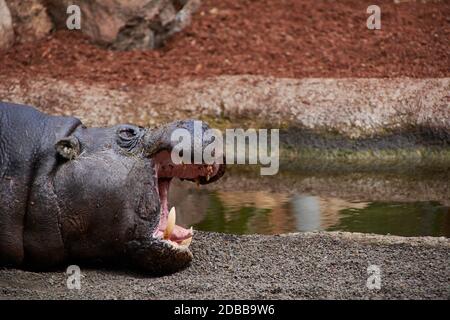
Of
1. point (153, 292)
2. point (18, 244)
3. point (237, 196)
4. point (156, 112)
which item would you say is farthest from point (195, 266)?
point (156, 112)

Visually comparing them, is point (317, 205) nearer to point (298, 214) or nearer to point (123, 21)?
point (298, 214)

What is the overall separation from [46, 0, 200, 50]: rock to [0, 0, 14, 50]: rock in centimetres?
62

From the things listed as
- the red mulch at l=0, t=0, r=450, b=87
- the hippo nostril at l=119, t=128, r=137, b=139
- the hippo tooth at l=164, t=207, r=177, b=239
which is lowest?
the hippo tooth at l=164, t=207, r=177, b=239

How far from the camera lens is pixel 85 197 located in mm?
5574

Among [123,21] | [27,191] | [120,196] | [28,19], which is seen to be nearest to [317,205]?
[120,196]

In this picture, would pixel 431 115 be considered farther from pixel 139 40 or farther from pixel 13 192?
pixel 13 192

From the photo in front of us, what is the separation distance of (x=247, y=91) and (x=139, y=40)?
229 centimetres

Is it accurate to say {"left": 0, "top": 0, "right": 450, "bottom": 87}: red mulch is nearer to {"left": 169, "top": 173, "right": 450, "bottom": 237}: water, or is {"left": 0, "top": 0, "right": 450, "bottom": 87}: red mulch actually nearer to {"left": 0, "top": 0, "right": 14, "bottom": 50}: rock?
{"left": 0, "top": 0, "right": 14, "bottom": 50}: rock

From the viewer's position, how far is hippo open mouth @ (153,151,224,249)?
5738mm

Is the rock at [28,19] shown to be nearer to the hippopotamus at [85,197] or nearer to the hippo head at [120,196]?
the hippopotamus at [85,197]

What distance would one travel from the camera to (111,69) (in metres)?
12.3

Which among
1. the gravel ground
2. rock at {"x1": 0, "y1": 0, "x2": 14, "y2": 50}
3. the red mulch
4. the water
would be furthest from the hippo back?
rock at {"x1": 0, "y1": 0, "x2": 14, "y2": 50}

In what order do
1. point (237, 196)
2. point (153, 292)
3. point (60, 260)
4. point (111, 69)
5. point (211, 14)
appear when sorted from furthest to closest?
1. point (211, 14)
2. point (111, 69)
3. point (237, 196)
4. point (60, 260)
5. point (153, 292)

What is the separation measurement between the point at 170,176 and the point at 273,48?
7167mm
